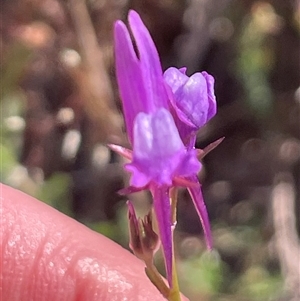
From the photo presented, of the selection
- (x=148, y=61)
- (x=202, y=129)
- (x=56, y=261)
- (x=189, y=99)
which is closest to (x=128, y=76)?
(x=148, y=61)

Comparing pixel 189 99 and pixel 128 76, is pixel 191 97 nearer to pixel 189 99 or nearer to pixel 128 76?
pixel 189 99

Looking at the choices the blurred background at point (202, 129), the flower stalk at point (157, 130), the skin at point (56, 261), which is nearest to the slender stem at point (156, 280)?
the flower stalk at point (157, 130)

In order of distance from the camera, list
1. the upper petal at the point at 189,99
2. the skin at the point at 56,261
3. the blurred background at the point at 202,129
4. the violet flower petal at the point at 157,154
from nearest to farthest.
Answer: the violet flower petal at the point at 157,154
the upper petal at the point at 189,99
the skin at the point at 56,261
the blurred background at the point at 202,129

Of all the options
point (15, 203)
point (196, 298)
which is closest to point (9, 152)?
point (15, 203)

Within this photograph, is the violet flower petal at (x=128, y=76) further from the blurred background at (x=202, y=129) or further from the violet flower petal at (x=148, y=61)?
the blurred background at (x=202, y=129)

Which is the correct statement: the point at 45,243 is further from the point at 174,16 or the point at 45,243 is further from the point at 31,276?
the point at 174,16
